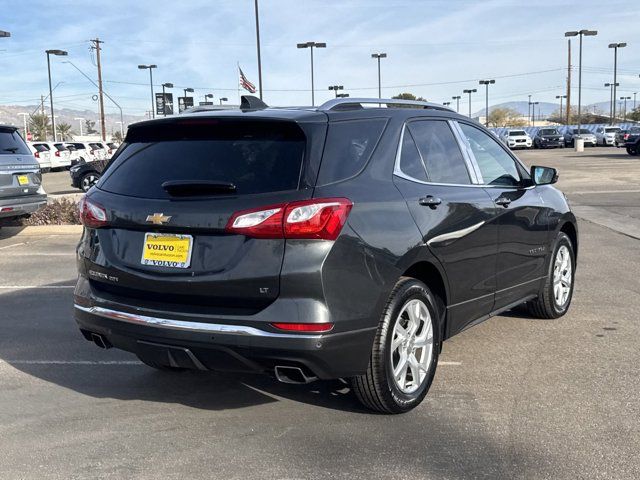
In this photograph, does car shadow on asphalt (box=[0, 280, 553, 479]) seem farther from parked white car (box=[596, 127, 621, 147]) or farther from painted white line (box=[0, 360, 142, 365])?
parked white car (box=[596, 127, 621, 147])

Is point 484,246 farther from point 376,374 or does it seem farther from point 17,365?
point 17,365

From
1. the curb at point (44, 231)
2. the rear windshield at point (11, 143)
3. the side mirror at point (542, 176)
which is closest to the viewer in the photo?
the side mirror at point (542, 176)

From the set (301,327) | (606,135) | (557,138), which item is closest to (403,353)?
(301,327)

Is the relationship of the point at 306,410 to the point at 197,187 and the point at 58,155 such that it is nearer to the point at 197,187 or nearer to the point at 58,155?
the point at 197,187

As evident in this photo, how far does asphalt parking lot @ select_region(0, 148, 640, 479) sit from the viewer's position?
11.1 ft

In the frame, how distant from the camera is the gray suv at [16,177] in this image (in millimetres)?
10570

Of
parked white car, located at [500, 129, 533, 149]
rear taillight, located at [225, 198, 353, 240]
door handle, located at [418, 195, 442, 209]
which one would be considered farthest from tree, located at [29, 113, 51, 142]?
rear taillight, located at [225, 198, 353, 240]

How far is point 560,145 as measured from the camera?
180ft

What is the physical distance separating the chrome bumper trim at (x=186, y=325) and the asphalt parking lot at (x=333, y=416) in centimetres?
66

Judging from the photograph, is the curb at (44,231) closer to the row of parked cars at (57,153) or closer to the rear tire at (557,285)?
the rear tire at (557,285)

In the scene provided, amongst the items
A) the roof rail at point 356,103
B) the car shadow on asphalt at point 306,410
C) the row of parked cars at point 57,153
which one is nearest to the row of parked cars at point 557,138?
the row of parked cars at point 57,153

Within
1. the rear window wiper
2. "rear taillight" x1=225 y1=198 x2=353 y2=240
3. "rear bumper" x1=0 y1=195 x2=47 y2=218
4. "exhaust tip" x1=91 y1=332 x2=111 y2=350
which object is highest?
the rear window wiper

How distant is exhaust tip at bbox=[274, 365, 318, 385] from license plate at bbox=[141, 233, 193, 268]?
74 centimetres

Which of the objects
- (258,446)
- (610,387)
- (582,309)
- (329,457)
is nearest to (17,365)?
(258,446)
